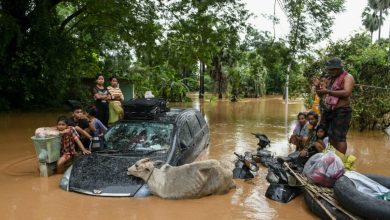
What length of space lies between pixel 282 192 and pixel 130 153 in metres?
2.60

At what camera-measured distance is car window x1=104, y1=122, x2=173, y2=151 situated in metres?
7.11

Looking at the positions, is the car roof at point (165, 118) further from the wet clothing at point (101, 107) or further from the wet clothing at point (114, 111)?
the wet clothing at point (101, 107)

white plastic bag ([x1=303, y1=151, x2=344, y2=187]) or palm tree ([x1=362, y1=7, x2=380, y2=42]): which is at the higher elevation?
palm tree ([x1=362, y1=7, x2=380, y2=42])

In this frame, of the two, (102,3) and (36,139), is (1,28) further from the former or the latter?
(36,139)

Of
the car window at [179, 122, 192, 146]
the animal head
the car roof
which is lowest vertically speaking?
the animal head

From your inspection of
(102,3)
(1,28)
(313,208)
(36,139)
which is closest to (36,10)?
(1,28)

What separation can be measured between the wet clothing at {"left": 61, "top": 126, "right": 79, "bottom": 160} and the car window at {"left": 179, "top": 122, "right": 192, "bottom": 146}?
6.63 ft

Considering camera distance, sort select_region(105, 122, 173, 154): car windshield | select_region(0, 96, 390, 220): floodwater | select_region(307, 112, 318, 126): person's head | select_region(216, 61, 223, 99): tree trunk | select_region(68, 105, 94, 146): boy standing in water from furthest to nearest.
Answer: select_region(216, 61, 223, 99): tree trunk, select_region(307, 112, 318, 126): person's head, select_region(68, 105, 94, 146): boy standing in water, select_region(105, 122, 173, 154): car windshield, select_region(0, 96, 390, 220): floodwater

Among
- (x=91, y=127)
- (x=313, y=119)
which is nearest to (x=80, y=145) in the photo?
(x=91, y=127)

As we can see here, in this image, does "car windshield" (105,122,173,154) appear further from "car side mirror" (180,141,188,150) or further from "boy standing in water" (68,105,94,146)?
"boy standing in water" (68,105,94,146)

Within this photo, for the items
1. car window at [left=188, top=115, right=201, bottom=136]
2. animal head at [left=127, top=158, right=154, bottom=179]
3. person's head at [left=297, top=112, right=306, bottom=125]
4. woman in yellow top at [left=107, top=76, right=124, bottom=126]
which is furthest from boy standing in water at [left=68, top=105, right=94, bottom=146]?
person's head at [left=297, top=112, right=306, bottom=125]

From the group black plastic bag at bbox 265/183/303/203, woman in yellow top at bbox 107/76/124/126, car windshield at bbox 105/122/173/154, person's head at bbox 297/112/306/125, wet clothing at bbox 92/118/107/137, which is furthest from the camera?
person's head at bbox 297/112/306/125

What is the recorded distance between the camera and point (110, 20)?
61.1 feet

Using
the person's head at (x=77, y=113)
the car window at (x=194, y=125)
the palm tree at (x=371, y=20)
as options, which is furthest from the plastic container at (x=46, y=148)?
the palm tree at (x=371, y=20)
